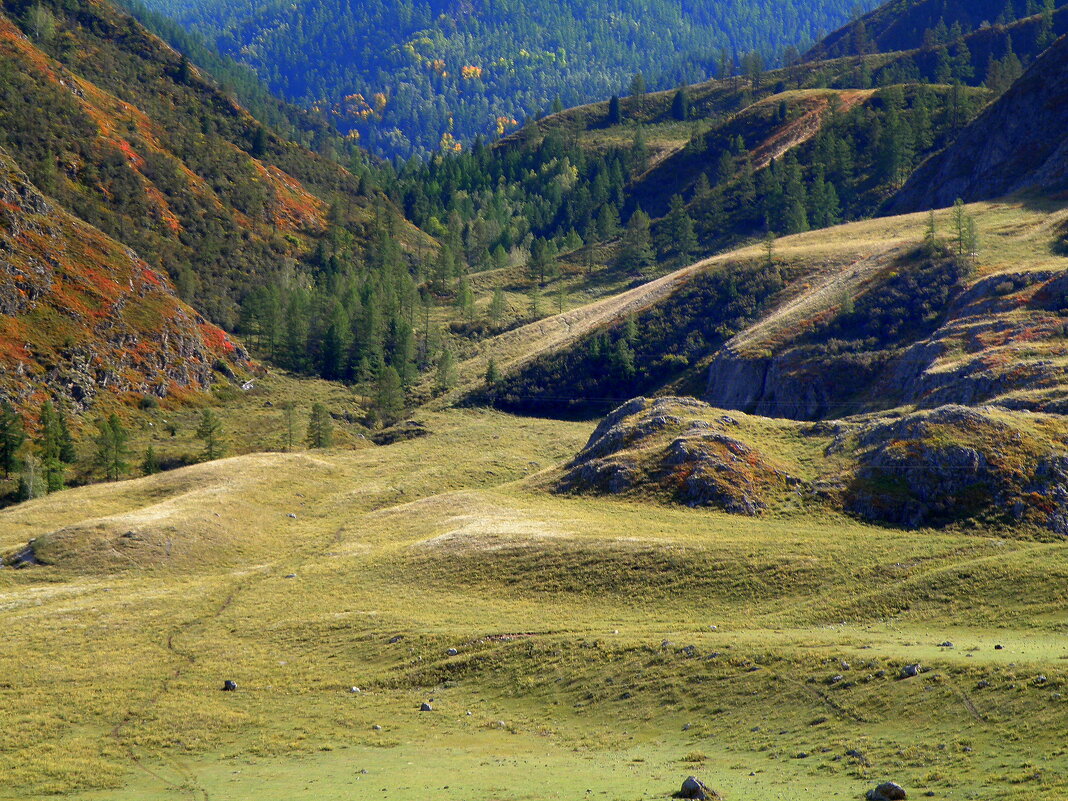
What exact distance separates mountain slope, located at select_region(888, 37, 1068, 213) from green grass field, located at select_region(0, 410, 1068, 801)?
108110 millimetres

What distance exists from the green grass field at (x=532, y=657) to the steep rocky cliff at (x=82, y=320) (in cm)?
5494

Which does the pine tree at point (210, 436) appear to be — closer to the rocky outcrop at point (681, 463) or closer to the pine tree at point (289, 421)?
the pine tree at point (289, 421)

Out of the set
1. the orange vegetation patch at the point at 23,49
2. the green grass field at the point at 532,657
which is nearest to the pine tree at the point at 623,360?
the green grass field at the point at 532,657

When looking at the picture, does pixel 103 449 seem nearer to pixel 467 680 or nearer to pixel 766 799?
pixel 467 680

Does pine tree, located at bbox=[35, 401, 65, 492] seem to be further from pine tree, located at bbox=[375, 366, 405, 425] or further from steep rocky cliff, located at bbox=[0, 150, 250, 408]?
pine tree, located at bbox=[375, 366, 405, 425]

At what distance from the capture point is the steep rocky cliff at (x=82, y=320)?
420ft

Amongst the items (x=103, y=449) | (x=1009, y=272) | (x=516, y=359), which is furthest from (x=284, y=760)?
(x=516, y=359)

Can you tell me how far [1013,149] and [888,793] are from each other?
503ft

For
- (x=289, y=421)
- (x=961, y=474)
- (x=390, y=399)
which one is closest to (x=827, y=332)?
(x=961, y=474)

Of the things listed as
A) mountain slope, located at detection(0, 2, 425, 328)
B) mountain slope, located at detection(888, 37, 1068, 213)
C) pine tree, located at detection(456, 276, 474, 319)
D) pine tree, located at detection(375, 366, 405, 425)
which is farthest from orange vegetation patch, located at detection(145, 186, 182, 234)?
mountain slope, located at detection(888, 37, 1068, 213)

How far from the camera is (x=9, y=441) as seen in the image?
109000mm

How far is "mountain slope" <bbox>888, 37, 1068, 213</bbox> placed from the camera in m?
148

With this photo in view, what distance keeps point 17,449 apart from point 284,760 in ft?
287

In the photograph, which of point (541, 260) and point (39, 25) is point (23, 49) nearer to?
point (39, 25)
